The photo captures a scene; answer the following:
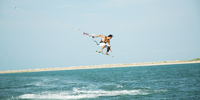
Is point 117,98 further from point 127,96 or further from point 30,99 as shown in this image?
point 30,99

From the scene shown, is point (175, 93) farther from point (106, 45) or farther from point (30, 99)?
point (30, 99)

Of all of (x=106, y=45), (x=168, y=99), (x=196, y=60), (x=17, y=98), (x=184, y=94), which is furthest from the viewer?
(x=196, y=60)

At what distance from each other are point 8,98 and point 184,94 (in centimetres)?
2379

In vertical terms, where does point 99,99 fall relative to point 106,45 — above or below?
below

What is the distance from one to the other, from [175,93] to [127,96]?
6557 millimetres

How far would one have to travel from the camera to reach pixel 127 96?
100ft

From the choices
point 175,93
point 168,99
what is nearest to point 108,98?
point 168,99

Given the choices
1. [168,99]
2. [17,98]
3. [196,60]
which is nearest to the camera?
[168,99]

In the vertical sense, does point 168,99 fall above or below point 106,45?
below

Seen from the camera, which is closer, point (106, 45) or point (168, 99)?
point (106, 45)

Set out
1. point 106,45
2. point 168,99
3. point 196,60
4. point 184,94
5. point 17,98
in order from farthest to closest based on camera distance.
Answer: point 196,60, point 17,98, point 184,94, point 168,99, point 106,45

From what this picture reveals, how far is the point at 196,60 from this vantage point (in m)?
157

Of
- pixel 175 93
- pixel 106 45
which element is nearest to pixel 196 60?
pixel 175 93

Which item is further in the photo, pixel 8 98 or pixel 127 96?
pixel 8 98
